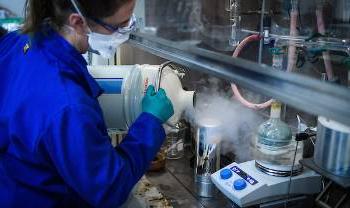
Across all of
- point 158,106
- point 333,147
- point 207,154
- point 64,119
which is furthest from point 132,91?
point 333,147

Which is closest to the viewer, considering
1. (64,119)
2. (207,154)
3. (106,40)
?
(64,119)

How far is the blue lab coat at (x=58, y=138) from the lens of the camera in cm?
82

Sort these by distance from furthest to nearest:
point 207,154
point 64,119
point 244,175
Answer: point 207,154
point 244,175
point 64,119

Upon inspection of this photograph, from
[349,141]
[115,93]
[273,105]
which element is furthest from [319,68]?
[115,93]

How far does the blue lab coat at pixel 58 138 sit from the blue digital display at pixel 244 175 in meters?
0.35

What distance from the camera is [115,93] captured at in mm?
1311

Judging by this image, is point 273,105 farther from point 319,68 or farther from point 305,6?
point 305,6

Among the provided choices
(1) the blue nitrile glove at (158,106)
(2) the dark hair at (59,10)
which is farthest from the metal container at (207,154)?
(2) the dark hair at (59,10)

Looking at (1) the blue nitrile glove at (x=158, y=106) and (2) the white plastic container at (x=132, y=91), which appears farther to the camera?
(2) the white plastic container at (x=132, y=91)

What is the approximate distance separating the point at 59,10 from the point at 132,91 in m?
0.42

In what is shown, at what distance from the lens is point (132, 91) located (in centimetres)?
130

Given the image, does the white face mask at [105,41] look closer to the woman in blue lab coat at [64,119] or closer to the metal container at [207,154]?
the woman in blue lab coat at [64,119]

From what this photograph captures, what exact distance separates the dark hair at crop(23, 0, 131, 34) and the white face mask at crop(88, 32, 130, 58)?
0.08 meters

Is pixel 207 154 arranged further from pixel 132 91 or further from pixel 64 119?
pixel 64 119
